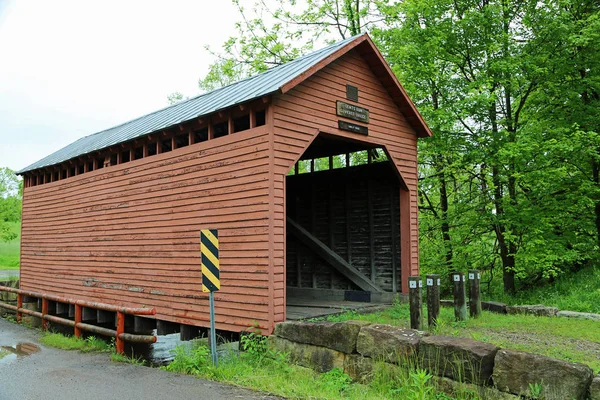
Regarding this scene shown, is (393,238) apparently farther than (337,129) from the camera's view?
Yes

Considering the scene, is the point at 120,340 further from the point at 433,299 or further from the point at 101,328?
the point at 433,299

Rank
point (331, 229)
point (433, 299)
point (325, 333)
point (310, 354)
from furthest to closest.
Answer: point (331, 229)
point (433, 299)
point (310, 354)
point (325, 333)

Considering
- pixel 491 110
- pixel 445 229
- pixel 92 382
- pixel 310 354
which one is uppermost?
pixel 491 110

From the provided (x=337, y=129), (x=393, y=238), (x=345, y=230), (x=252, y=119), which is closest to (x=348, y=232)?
(x=345, y=230)

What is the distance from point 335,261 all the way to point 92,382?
6407mm

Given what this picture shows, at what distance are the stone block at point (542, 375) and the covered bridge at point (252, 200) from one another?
12.4 feet

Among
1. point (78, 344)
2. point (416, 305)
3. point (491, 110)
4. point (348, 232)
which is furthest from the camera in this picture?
point (491, 110)

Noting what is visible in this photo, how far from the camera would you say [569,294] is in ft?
43.7

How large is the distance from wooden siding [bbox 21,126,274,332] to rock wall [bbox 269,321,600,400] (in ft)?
3.26

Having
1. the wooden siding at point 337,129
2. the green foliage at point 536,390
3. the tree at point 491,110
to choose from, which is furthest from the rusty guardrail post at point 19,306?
the green foliage at point 536,390

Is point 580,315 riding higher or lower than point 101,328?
higher

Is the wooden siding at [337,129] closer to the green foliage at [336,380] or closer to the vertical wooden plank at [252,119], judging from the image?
the vertical wooden plank at [252,119]

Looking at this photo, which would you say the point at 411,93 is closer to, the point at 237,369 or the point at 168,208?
the point at 168,208

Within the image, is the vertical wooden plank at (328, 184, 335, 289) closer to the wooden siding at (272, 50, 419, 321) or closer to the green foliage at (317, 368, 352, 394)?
the wooden siding at (272, 50, 419, 321)
